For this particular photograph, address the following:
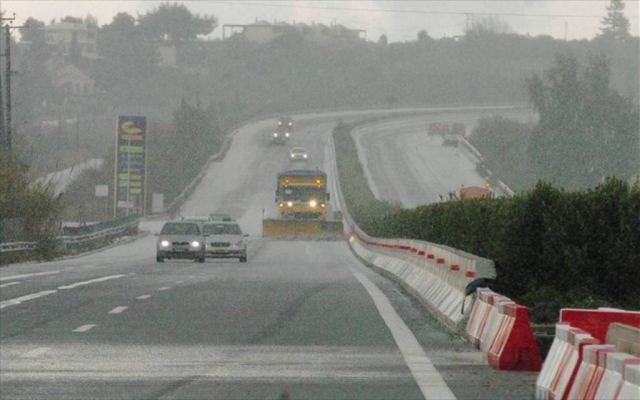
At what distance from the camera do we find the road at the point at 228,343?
1534 cm

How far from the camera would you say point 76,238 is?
253 ft

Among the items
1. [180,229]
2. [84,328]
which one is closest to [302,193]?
[180,229]

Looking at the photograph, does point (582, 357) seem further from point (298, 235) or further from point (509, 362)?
point (298, 235)

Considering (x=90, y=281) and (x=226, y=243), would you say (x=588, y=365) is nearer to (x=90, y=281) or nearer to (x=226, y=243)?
(x=90, y=281)

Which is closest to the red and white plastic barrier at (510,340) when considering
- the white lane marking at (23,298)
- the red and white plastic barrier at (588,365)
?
the red and white plastic barrier at (588,365)

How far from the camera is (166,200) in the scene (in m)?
136

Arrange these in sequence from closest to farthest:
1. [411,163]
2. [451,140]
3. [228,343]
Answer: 1. [228,343]
2. [411,163]
3. [451,140]

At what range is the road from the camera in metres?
15.3

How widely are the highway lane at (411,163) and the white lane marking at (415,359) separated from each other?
93.4 metres

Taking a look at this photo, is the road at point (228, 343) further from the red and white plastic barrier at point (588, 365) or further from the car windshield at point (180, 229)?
the car windshield at point (180, 229)

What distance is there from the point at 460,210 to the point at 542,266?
573 inches

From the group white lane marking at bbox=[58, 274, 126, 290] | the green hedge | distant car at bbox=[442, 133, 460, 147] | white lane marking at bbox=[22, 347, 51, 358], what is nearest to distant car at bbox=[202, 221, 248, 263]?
white lane marking at bbox=[58, 274, 126, 290]

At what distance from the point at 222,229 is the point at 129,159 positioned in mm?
46612

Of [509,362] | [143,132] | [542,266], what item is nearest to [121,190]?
[143,132]
